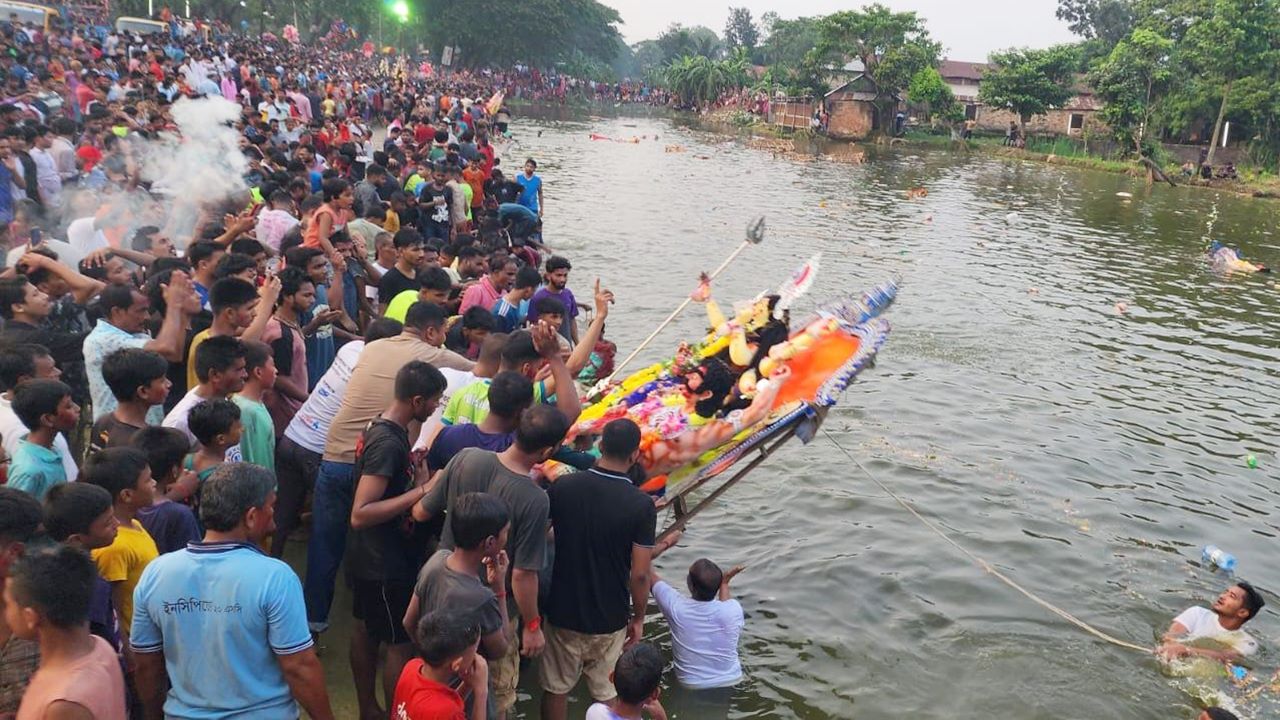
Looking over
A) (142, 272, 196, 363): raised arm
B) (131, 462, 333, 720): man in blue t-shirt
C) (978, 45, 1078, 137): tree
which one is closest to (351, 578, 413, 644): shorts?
(131, 462, 333, 720): man in blue t-shirt

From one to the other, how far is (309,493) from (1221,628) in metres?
6.51

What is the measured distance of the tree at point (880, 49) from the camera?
55.1m

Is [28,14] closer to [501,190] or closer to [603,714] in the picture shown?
[501,190]

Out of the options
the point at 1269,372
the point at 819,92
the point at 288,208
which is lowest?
the point at 1269,372

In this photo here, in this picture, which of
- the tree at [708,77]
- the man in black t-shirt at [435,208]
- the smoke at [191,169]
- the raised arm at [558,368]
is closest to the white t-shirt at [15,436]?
the raised arm at [558,368]

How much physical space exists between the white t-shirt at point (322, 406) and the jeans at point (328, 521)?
46cm

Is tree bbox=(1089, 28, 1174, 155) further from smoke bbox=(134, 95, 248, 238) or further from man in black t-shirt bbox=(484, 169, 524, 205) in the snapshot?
smoke bbox=(134, 95, 248, 238)

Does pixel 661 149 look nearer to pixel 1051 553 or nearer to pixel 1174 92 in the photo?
pixel 1174 92

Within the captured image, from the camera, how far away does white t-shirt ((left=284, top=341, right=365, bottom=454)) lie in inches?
204

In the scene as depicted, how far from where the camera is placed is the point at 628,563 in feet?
14.8

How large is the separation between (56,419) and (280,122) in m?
14.2

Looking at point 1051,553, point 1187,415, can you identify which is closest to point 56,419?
point 1051,553

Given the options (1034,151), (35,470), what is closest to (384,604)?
(35,470)

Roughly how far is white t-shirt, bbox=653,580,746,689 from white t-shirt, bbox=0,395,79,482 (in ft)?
10.5
